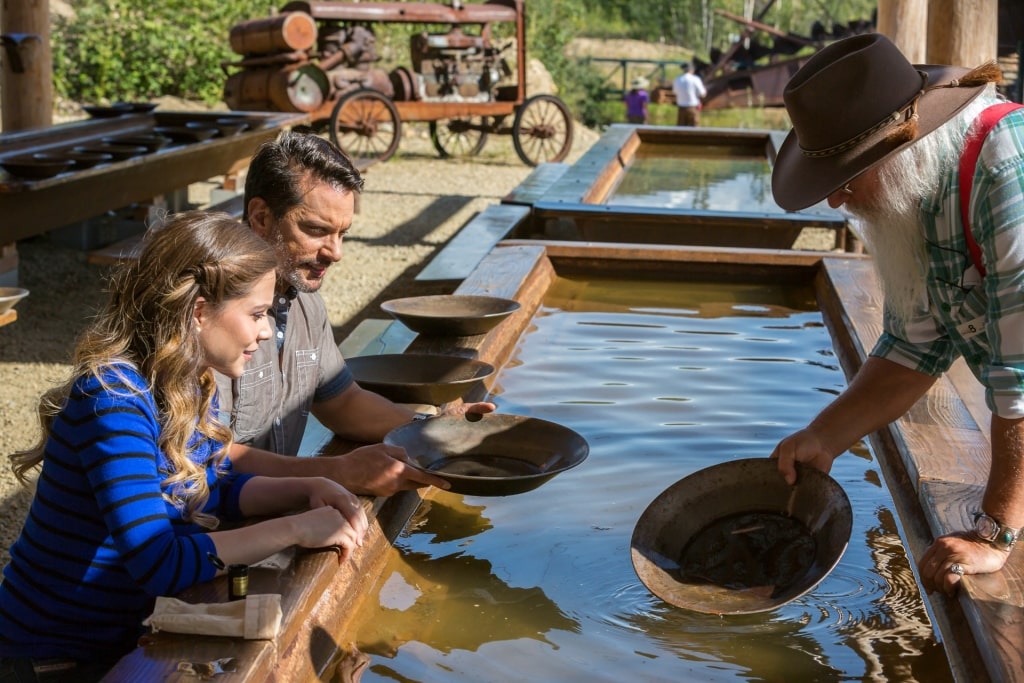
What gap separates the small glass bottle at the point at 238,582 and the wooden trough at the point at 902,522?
0.24 feet

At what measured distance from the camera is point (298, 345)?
301 centimetres

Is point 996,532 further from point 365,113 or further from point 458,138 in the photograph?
point 458,138

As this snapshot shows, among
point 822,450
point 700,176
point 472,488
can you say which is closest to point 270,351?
point 472,488

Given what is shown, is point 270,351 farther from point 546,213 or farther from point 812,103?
point 546,213

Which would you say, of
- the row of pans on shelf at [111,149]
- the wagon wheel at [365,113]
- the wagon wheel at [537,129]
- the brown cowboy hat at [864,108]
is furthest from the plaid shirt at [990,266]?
the wagon wheel at [537,129]

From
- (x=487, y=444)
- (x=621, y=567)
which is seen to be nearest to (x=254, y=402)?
(x=487, y=444)

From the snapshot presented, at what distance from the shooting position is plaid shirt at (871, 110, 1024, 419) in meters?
2.25

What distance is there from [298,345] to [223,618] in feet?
3.64

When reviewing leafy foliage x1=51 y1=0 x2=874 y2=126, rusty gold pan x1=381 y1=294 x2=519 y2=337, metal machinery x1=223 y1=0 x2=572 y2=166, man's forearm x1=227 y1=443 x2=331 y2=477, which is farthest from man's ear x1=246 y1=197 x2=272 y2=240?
leafy foliage x1=51 y1=0 x2=874 y2=126

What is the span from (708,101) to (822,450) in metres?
23.8

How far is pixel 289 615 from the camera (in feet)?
7.02

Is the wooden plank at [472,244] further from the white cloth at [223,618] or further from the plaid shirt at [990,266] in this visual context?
the white cloth at [223,618]

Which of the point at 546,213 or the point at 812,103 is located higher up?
the point at 812,103

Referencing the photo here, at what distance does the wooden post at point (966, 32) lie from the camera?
5.94 meters
